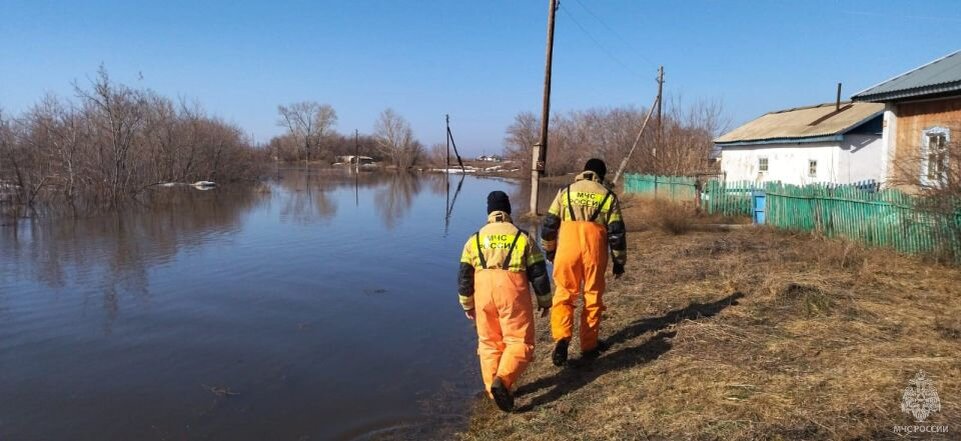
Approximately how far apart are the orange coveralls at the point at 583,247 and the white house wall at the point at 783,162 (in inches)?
595

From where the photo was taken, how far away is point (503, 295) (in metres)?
4.39

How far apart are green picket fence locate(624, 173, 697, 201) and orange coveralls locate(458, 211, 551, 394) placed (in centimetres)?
1585

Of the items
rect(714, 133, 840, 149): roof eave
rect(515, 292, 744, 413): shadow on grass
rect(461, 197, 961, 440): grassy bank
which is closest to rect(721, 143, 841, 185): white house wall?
rect(714, 133, 840, 149): roof eave

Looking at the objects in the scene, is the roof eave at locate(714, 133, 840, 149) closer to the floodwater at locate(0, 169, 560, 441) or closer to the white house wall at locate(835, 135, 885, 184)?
the white house wall at locate(835, 135, 885, 184)

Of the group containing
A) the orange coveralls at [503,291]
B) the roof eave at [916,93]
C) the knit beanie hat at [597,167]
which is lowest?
the orange coveralls at [503,291]

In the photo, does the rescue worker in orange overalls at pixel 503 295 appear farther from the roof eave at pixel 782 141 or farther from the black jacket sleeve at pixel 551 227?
the roof eave at pixel 782 141

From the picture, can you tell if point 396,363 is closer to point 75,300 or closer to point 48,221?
point 75,300

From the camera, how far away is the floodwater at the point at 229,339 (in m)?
4.95

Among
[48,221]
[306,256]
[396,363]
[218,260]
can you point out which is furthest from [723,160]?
[48,221]

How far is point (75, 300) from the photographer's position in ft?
28.5

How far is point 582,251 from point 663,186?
1894 cm

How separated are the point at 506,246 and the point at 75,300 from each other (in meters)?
7.53

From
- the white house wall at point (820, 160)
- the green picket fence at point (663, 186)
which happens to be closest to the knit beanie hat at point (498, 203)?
the white house wall at point (820, 160)

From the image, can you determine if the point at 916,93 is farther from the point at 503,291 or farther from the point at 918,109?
the point at 503,291
